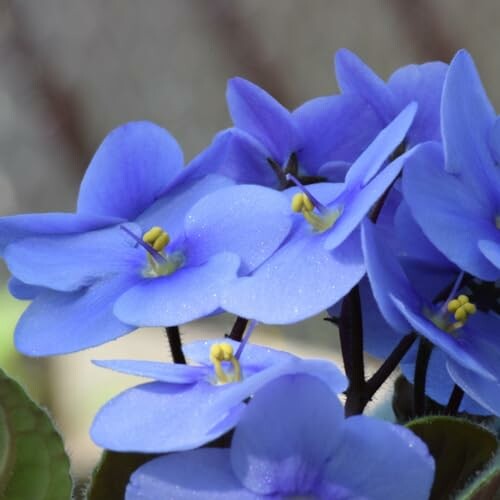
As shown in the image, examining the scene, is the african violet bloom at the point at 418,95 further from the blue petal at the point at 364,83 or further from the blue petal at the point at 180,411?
the blue petal at the point at 180,411

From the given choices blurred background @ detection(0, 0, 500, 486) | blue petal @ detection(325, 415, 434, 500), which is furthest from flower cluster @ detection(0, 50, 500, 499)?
blurred background @ detection(0, 0, 500, 486)

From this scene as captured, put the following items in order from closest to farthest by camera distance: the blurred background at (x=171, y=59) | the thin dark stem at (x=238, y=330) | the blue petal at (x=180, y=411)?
1. the blue petal at (x=180, y=411)
2. the thin dark stem at (x=238, y=330)
3. the blurred background at (x=171, y=59)

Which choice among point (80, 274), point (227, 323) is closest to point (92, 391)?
point (227, 323)

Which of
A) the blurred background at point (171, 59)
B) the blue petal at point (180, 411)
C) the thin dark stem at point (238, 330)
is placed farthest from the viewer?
the blurred background at point (171, 59)

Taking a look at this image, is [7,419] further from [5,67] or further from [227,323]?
[5,67]

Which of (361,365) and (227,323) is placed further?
(227,323)

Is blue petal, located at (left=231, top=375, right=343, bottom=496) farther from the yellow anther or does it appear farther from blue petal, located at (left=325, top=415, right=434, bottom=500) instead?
the yellow anther

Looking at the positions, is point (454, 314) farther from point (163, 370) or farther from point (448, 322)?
point (163, 370)

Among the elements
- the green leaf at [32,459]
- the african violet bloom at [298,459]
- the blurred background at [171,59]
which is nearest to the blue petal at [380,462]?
the african violet bloom at [298,459]
